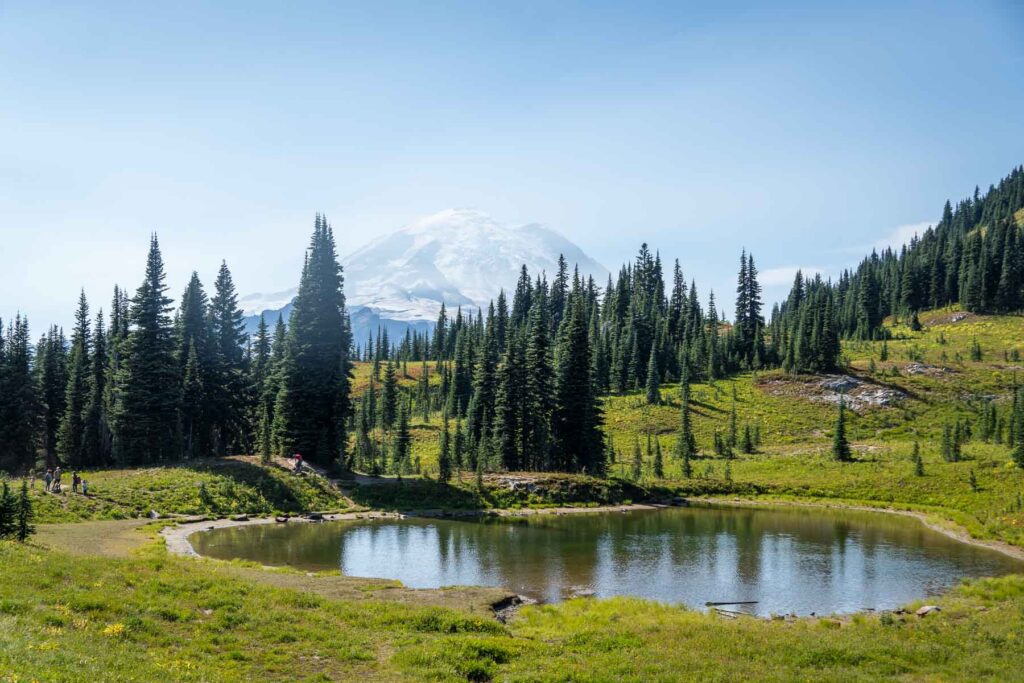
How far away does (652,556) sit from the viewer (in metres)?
39.8

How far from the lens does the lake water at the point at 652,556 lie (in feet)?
106

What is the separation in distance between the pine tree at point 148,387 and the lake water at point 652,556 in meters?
25.5

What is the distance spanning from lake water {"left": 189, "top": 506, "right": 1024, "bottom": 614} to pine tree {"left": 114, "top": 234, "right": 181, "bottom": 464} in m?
25.5

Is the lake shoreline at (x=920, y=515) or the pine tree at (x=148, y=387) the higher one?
the pine tree at (x=148, y=387)

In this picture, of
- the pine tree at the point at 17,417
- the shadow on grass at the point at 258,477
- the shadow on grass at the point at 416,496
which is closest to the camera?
the shadow on grass at the point at 258,477

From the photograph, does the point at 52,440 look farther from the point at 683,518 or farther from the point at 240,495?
the point at 683,518

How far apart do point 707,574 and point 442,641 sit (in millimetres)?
20687

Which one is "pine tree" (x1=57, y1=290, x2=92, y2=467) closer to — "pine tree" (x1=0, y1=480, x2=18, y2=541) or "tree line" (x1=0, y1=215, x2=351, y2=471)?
"tree line" (x1=0, y1=215, x2=351, y2=471)

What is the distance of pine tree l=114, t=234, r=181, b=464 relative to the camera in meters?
64.1

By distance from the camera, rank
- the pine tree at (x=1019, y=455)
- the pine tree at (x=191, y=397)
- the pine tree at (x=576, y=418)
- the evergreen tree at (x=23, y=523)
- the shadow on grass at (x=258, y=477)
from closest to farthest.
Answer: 1. the evergreen tree at (x=23, y=523)
2. the shadow on grass at (x=258, y=477)
3. the pine tree at (x=1019, y=455)
4. the pine tree at (x=191, y=397)
5. the pine tree at (x=576, y=418)

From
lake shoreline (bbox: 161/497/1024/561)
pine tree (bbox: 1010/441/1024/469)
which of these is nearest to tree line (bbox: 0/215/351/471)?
lake shoreline (bbox: 161/497/1024/561)

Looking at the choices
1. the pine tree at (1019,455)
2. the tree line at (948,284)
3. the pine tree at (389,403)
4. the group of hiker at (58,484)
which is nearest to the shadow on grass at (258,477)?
the group of hiker at (58,484)

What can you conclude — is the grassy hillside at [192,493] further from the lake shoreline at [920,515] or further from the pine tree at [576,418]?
the lake shoreline at [920,515]

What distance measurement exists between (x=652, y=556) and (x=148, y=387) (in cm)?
5206
